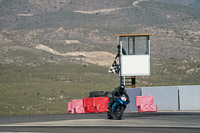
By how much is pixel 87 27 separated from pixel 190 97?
115 metres

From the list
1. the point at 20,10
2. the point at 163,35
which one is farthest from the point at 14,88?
the point at 20,10

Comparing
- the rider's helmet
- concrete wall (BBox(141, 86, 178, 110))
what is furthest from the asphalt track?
concrete wall (BBox(141, 86, 178, 110))

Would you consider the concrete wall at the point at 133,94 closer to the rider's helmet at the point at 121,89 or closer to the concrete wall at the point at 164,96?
the concrete wall at the point at 164,96

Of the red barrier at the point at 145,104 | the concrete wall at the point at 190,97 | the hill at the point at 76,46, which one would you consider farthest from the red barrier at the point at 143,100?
the hill at the point at 76,46

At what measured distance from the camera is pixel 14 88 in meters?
67.2

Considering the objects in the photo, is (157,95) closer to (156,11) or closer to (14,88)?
(14,88)

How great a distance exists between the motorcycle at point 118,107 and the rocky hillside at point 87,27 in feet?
262

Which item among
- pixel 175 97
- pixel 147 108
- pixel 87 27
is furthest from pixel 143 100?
pixel 87 27

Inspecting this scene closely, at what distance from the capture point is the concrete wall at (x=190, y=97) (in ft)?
104

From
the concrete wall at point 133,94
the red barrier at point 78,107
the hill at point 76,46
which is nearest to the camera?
the concrete wall at point 133,94

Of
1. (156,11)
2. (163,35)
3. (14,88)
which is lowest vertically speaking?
(14,88)

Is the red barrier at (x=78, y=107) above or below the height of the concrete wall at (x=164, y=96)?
below

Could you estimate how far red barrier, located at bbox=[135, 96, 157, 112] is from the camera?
32531 millimetres

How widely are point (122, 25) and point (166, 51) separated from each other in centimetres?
3098
